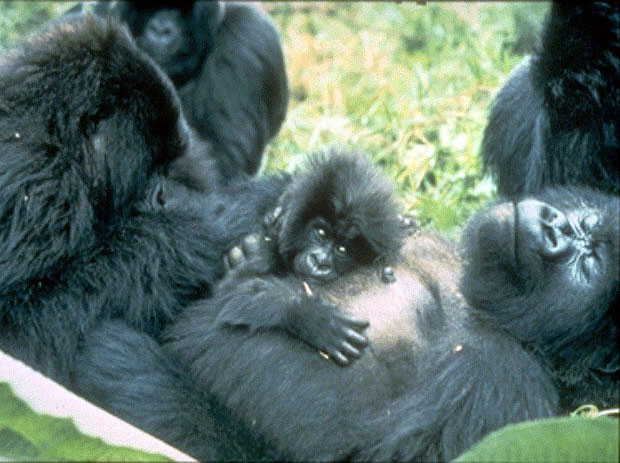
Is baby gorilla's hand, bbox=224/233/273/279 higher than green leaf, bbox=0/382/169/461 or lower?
lower

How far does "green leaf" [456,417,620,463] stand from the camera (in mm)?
1932

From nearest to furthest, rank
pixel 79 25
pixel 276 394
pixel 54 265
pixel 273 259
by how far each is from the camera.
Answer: pixel 276 394, pixel 54 265, pixel 273 259, pixel 79 25

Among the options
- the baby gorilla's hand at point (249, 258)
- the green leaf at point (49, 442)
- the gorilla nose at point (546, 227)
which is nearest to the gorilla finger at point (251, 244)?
the baby gorilla's hand at point (249, 258)

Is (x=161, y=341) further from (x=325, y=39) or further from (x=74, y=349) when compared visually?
(x=325, y=39)

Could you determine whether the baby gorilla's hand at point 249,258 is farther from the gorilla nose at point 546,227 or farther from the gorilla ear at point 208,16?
the gorilla ear at point 208,16

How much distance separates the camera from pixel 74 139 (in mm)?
3133

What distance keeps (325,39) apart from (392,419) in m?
5.13

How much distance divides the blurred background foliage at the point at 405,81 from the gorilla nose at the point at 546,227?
111 centimetres

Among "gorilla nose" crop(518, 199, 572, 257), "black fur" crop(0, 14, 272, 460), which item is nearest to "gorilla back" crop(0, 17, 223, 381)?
"black fur" crop(0, 14, 272, 460)

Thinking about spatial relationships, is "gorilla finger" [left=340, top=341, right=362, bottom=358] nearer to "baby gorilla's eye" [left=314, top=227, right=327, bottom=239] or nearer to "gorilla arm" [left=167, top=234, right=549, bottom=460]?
"gorilla arm" [left=167, top=234, right=549, bottom=460]

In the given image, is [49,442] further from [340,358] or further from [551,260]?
[551,260]

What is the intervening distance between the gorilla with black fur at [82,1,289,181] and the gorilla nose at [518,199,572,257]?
10.1 feet

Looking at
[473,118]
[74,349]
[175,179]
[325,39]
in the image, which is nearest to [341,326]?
[74,349]

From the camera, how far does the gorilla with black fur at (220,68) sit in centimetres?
578
